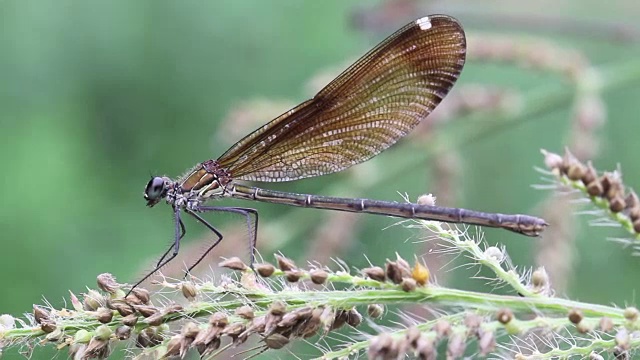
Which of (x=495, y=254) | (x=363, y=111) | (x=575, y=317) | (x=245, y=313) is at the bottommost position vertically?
(x=575, y=317)

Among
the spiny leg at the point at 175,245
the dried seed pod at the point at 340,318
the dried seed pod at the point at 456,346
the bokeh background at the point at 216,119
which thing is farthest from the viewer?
the bokeh background at the point at 216,119

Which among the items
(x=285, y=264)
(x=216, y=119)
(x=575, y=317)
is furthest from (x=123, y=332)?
(x=216, y=119)

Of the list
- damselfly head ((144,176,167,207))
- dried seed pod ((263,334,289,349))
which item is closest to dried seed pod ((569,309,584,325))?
dried seed pod ((263,334,289,349))

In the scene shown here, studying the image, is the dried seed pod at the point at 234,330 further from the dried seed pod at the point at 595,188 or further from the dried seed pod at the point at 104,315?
the dried seed pod at the point at 595,188

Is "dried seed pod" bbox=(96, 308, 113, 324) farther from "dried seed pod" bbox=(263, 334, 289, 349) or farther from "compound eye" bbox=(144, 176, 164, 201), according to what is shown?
"compound eye" bbox=(144, 176, 164, 201)

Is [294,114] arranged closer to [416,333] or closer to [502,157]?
[416,333]

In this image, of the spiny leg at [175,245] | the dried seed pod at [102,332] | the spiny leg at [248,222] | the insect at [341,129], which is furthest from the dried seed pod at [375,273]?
the insect at [341,129]

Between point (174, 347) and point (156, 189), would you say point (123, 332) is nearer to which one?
point (174, 347)
